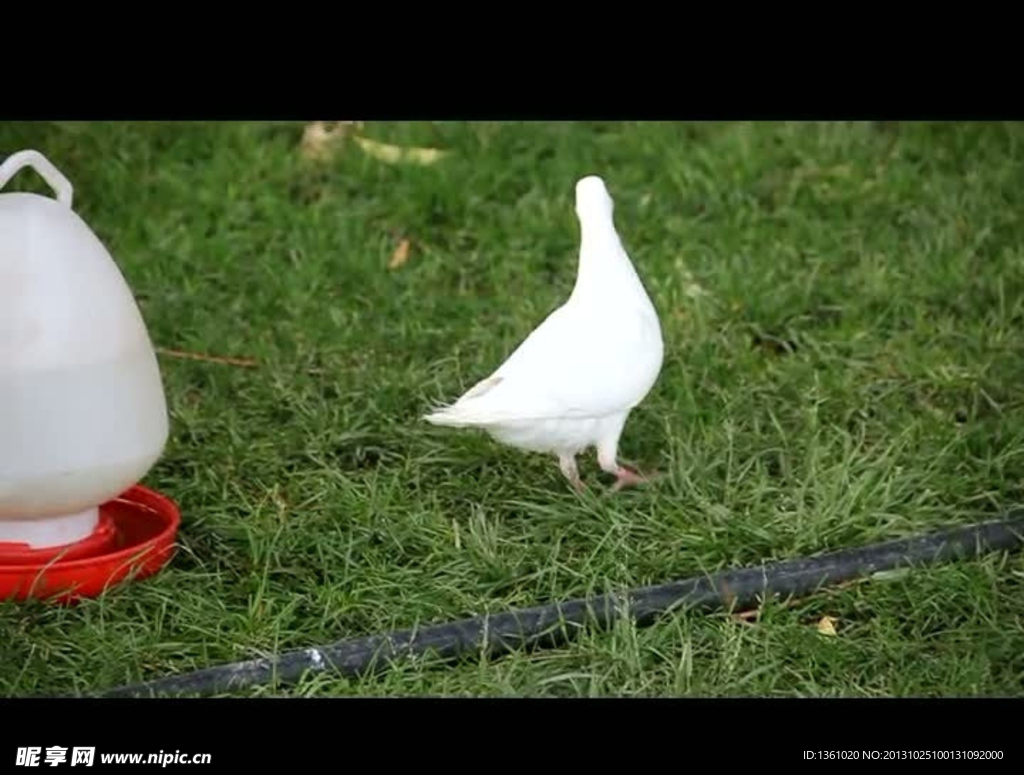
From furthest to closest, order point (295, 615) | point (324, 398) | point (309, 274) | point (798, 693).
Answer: point (309, 274)
point (324, 398)
point (295, 615)
point (798, 693)

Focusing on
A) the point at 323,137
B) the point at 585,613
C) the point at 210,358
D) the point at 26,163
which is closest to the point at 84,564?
the point at 26,163

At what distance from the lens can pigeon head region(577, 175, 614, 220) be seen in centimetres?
381

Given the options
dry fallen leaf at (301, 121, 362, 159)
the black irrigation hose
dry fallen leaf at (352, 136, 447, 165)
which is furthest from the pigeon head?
dry fallen leaf at (301, 121, 362, 159)

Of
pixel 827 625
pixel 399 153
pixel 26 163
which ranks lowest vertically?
pixel 827 625

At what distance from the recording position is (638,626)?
3477 millimetres

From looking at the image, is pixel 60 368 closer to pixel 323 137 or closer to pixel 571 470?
pixel 571 470

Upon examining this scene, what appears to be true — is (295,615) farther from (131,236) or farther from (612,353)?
(131,236)

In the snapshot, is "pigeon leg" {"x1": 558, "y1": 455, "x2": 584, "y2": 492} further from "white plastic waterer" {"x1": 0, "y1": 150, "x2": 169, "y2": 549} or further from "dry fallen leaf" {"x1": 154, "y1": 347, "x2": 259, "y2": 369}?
"dry fallen leaf" {"x1": 154, "y1": 347, "x2": 259, "y2": 369}

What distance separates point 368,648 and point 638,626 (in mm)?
494

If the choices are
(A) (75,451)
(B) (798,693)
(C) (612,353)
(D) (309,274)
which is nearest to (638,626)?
(B) (798,693)

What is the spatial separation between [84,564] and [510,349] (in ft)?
4.63

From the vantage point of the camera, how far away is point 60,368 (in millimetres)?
3451

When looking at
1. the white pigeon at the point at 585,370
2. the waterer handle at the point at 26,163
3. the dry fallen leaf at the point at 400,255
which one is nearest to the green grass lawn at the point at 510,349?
the dry fallen leaf at the point at 400,255

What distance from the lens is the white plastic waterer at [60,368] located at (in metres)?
3.45
